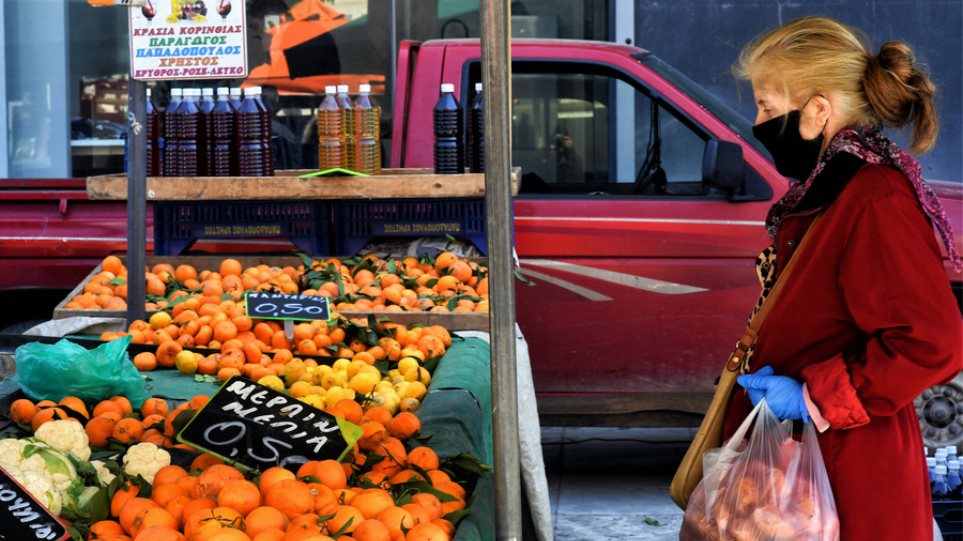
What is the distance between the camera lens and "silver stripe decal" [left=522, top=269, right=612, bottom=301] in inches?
243

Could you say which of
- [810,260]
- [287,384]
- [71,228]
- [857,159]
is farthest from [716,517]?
[71,228]

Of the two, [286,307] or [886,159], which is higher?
[886,159]

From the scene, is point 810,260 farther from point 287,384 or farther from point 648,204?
point 648,204

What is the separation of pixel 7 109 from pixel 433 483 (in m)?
7.47

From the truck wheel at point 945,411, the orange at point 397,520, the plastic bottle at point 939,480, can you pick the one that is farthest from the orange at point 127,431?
the truck wheel at point 945,411

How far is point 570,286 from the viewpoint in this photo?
20.4 ft

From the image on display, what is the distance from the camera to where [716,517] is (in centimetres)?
284

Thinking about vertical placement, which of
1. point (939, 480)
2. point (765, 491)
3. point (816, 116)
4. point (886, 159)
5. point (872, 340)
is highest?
point (816, 116)

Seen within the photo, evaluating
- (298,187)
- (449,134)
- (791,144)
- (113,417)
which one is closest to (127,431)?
(113,417)

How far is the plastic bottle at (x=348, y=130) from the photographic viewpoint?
6.11m

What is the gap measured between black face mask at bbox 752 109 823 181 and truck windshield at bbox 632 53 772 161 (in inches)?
125

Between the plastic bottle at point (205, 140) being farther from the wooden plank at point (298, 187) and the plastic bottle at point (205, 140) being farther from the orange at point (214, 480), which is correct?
the orange at point (214, 480)

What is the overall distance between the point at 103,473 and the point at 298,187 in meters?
3.07

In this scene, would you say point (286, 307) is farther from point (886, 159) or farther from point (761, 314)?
point (886, 159)
